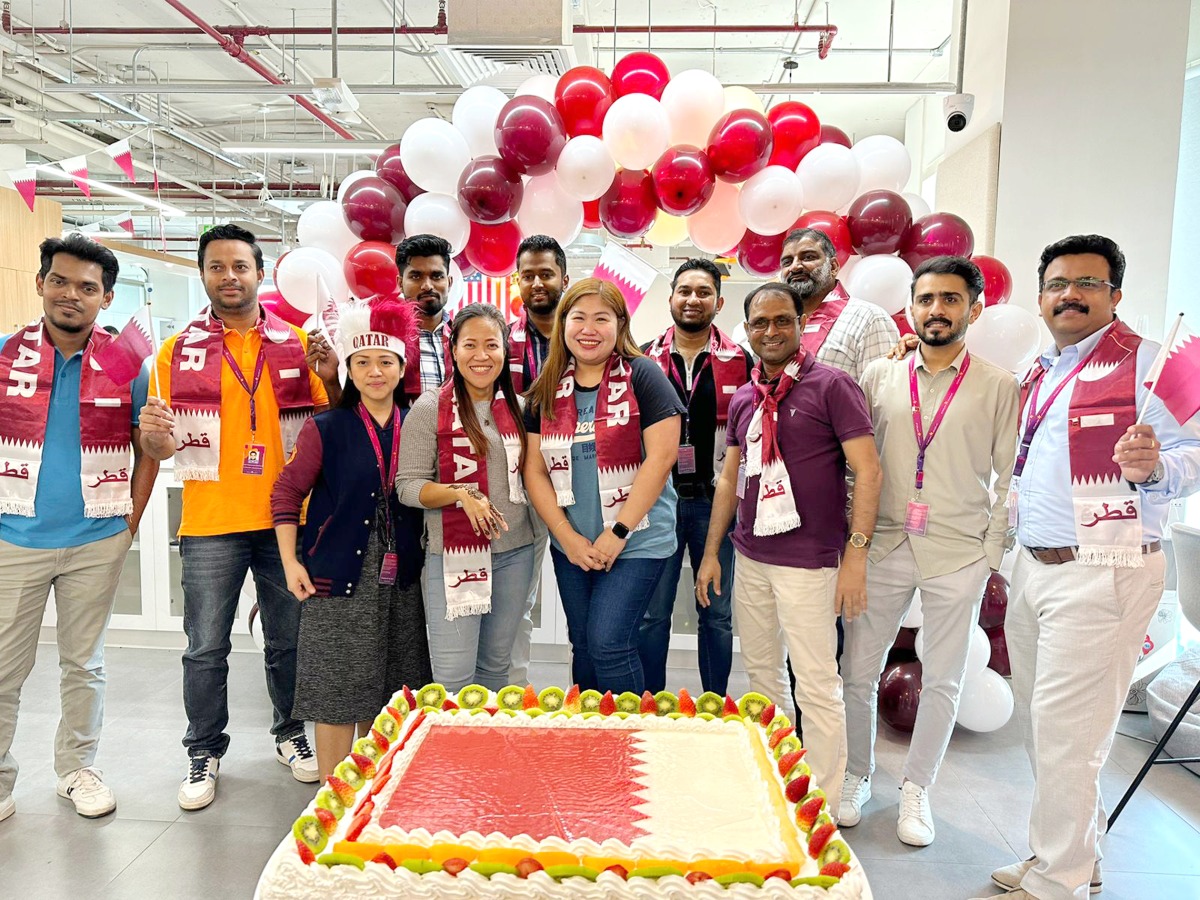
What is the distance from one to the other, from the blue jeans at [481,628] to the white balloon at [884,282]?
6.41 ft

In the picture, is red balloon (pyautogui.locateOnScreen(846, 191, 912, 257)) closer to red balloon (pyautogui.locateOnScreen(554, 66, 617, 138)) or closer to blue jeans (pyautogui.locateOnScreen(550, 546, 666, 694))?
red balloon (pyautogui.locateOnScreen(554, 66, 617, 138))

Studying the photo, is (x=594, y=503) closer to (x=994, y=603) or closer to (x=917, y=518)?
(x=917, y=518)

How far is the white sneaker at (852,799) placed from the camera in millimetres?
2803

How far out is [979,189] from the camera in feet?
14.9

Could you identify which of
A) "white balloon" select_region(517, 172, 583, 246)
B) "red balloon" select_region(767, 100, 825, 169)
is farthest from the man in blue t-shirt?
"red balloon" select_region(767, 100, 825, 169)

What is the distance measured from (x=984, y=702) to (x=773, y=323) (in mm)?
2072

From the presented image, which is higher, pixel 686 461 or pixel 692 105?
pixel 692 105

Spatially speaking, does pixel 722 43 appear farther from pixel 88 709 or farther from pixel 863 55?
pixel 88 709

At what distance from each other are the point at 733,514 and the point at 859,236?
5.46 ft

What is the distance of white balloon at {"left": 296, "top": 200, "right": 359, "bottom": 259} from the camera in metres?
4.08

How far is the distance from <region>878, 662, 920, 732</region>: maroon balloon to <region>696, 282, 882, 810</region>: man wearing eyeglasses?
3.44ft

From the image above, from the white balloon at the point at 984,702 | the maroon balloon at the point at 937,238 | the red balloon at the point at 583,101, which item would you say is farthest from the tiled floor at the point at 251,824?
the red balloon at the point at 583,101

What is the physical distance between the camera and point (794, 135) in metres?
4.10

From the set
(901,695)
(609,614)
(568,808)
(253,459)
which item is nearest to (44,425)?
(253,459)
